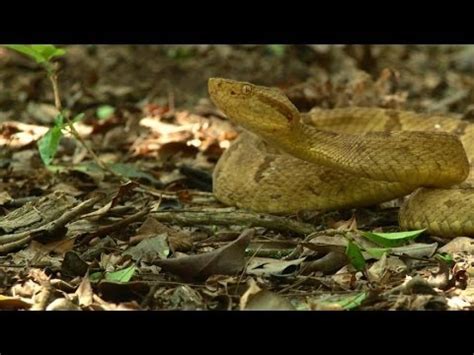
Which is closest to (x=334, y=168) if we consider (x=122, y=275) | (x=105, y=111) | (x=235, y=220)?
(x=235, y=220)

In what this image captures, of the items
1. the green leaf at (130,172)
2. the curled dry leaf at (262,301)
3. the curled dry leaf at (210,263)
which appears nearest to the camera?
the curled dry leaf at (262,301)

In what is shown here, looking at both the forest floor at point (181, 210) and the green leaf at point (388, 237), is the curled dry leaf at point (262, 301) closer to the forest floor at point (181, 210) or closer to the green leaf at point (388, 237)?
the forest floor at point (181, 210)

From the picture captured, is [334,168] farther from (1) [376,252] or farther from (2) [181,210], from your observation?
(1) [376,252]

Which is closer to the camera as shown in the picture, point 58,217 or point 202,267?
point 202,267

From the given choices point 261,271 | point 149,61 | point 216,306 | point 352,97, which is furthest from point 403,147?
point 149,61

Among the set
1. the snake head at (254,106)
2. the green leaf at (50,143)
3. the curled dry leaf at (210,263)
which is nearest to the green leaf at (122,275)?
the curled dry leaf at (210,263)

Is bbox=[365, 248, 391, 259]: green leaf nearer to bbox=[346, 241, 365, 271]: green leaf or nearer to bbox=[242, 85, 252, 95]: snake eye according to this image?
bbox=[346, 241, 365, 271]: green leaf
